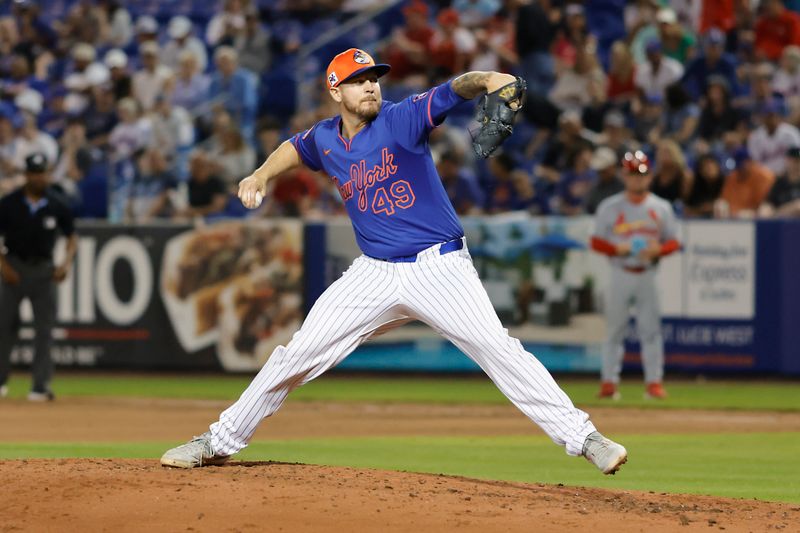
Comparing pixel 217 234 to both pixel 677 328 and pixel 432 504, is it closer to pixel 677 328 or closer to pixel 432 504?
pixel 677 328

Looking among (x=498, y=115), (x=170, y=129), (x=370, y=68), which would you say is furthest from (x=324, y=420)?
(x=170, y=129)

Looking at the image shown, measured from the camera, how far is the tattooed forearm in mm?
6648

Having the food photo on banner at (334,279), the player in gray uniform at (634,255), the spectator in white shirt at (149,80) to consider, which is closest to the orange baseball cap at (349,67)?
the player in gray uniform at (634,255)

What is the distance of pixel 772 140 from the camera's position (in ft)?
55.1

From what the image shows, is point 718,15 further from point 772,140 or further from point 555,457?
point 555,457

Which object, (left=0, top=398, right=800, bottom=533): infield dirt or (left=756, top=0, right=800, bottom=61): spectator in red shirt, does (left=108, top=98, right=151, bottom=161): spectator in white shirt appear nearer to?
(left=756, top=0, right=800, bottom=61): spectator in red shirt

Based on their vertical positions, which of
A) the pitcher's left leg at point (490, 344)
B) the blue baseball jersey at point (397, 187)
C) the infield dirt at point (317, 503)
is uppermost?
the blue baseball jersey at point (397, 187)

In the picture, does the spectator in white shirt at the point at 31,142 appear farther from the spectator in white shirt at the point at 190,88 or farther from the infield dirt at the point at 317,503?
the infield dirt at the point at 317,503

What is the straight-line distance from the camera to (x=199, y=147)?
65.5 ft

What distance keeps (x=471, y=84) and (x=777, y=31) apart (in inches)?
510

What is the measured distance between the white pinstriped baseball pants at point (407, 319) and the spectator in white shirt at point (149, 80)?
45.9ft

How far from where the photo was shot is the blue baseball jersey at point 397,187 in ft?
23.5

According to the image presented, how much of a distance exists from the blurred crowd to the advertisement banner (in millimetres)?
729

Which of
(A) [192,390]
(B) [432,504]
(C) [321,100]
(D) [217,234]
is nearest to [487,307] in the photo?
(B) [432,504]
